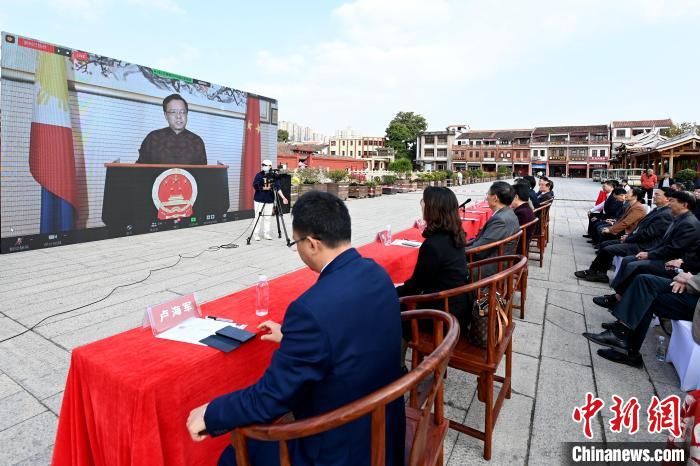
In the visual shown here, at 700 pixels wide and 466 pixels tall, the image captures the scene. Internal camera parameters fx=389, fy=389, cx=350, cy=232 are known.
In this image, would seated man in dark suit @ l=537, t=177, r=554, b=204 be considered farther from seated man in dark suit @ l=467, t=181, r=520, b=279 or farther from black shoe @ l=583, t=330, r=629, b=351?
black shoe @ l=583, t=330, r=629, b=351

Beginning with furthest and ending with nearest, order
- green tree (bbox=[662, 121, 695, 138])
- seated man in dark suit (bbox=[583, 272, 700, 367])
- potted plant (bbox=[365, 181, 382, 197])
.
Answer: green tree (bbox=[662, 121, 695, 138])
potted plant (bbox=[365, 181, 382, 197])
seated man in dark suit (bbox=[583, 272, 700, 367])

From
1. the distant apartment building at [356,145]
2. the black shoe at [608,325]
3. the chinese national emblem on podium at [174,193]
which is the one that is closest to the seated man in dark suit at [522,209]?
the black shoe at [608,325]

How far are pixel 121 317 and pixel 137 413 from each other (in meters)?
2.66

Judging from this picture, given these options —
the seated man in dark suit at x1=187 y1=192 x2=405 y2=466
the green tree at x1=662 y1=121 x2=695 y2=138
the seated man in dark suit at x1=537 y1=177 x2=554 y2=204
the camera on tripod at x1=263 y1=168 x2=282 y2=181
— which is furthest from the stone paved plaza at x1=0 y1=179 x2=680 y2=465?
the green tree at x1=662 y1=121 x2=695 y2=138

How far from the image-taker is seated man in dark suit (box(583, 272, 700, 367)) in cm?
254

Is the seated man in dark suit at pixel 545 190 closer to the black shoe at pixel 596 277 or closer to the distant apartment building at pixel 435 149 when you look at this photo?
the black shoe at pixel 596 277

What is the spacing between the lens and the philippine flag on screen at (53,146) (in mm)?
6109

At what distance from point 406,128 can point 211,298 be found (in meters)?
53.1

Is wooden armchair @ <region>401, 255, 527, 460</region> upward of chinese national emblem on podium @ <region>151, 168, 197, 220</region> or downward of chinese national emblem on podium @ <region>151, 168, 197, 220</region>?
downward

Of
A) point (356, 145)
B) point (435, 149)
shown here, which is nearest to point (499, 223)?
point (435, 149)

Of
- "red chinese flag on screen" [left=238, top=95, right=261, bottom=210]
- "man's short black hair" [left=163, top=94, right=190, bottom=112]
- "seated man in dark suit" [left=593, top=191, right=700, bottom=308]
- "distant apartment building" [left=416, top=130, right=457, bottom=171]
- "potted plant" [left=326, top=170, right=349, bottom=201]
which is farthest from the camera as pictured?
"distant apartment building" [left=416, top=130, right=457, bottom=171]

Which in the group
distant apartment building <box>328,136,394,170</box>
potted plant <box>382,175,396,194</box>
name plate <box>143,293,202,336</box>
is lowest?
name plate <box>143,293,202,336</box>

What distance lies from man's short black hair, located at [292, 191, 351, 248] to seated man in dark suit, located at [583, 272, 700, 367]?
251 centimetres

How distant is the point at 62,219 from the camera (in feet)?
21.5
